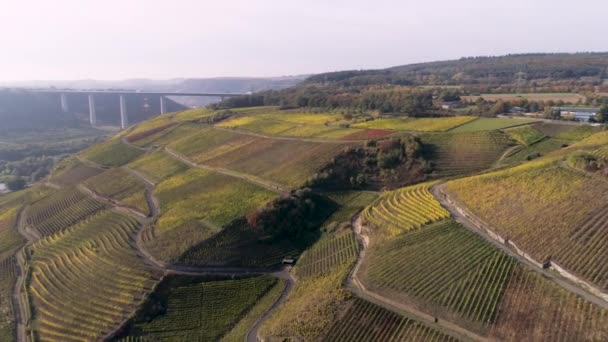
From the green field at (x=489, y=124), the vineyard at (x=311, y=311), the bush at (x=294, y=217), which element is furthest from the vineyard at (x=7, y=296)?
the green field at (x=489, y=124)

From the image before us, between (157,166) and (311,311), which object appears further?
(157,166)

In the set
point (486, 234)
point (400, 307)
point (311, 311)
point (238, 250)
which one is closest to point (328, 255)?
point (238, 250)

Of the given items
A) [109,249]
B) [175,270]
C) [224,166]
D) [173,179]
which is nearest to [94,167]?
[173,179]

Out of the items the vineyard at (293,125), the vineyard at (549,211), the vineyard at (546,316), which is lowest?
the vineyard at (546,316)

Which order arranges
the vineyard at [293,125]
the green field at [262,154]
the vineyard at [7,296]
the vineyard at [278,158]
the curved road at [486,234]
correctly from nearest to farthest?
the curved road at [486,234]
the vineyard at [7,296]
the vineyard at [278,158]
the green field at [262,154]
the vineyard at [293,125]

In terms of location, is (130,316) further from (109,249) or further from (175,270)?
(109,249)

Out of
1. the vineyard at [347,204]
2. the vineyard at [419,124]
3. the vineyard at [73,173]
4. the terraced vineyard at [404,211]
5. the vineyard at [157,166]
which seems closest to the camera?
the terraced vineyard at [404,211]

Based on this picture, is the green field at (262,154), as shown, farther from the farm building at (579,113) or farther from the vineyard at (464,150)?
the farm building at (579,113)

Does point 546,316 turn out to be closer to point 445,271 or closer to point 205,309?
point 445,271
